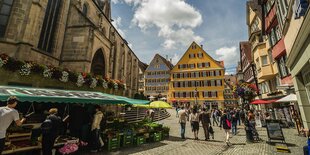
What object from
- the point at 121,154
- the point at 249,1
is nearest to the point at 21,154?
the point at 121,154

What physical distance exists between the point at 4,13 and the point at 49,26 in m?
3.31

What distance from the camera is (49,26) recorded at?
42.6 feet

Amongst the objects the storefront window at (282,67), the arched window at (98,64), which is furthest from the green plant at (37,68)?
the storefront window at (282,67)

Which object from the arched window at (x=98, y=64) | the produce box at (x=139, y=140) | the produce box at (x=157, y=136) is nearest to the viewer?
the produce box at (x=139, y=140)

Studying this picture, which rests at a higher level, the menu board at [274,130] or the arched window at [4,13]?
the arched window at [4,13]

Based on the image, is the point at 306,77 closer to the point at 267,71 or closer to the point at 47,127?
the point at 47,127

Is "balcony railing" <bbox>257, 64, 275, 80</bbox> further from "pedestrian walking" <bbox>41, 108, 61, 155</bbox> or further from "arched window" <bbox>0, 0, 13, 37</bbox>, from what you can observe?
"arched window" <bbox>0, 0, 13, 37</bbox>

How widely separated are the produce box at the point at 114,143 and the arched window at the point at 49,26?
1024cm

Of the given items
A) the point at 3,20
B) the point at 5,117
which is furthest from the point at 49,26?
the point at 5,117

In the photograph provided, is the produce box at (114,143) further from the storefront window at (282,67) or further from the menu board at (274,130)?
the storefront window at (282,67)

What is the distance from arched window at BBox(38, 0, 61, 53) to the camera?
40.5 feet

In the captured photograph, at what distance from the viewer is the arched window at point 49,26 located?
40.5ft

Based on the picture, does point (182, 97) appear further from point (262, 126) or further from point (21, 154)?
point (21, 154)

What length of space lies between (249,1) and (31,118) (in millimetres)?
32205
